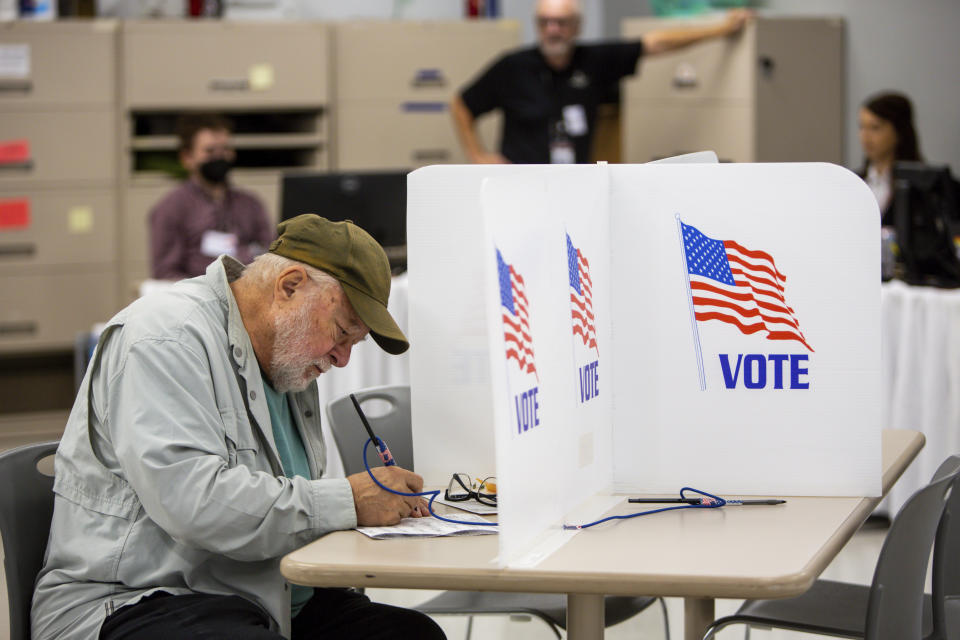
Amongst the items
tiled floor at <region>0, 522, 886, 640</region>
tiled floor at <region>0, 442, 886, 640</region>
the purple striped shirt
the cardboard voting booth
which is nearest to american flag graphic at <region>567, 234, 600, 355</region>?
the cardboard voting booth

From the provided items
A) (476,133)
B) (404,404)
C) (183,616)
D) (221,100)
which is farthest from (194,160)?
(183,616)

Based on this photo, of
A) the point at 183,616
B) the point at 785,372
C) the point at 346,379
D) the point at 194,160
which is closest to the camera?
the point at 183,616

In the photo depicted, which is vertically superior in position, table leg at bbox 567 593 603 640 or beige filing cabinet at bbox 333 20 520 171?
beige filing cabinet at bbox 333 20 520 171

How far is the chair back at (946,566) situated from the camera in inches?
73.9

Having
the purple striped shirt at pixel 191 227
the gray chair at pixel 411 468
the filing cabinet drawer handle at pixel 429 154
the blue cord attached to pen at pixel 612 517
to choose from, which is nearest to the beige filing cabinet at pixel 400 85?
the filing cabinet drawer handle at pixel 429 154

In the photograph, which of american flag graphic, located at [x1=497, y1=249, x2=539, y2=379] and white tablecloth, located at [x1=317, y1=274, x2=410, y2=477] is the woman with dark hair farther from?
american flag graphic, located at [x1=497, y1=249, x2=539, y2=379]

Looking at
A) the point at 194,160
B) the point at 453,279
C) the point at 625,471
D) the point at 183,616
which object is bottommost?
the point at 183,616

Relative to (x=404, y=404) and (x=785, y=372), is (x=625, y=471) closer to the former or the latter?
(x=785, y=372)

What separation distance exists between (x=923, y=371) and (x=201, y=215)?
9.21 ft

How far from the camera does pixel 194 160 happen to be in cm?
A: 478

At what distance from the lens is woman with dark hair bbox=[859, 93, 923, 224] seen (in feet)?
14.9

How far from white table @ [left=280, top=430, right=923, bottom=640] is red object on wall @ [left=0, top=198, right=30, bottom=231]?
14.0 ft

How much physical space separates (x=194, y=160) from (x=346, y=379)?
153 cm

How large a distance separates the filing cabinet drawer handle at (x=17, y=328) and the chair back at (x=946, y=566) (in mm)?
4412
